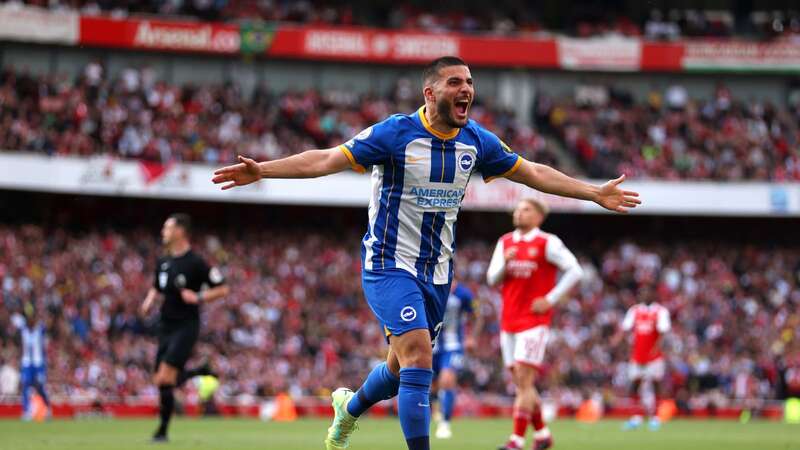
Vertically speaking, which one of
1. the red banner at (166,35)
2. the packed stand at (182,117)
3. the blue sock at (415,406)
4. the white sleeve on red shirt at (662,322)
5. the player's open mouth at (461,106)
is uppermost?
the red banner at (166,35)

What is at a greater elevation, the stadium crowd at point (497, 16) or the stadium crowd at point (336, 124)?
the stadium crowd at point (497, 16)

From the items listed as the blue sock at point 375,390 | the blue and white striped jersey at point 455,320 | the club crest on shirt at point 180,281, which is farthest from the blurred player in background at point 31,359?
the blue sock at point 375,390

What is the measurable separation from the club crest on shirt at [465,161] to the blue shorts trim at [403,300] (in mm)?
824

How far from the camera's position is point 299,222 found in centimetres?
3794

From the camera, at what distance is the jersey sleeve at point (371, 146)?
27.0ft

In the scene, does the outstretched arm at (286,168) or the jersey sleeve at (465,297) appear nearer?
the outstretched arm at (286,168)

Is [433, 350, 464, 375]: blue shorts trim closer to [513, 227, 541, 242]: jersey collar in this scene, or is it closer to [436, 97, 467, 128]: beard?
[513, 227, 541, 242]: jersey collar

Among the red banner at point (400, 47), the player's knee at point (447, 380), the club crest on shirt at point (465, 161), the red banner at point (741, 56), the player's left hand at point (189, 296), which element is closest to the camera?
the club crest on shirt at point (465, 161)

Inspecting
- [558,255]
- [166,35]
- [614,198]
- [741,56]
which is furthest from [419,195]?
[741,56]

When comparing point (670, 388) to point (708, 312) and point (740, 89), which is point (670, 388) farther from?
point (740, 89)

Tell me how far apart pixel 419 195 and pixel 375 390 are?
156 cm

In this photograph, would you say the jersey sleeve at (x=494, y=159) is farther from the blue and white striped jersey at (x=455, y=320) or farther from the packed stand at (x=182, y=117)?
the packed stand at (x=182, y=117)

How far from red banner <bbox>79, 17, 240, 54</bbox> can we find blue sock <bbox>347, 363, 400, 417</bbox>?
94.9ft

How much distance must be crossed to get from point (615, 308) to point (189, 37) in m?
15.0
